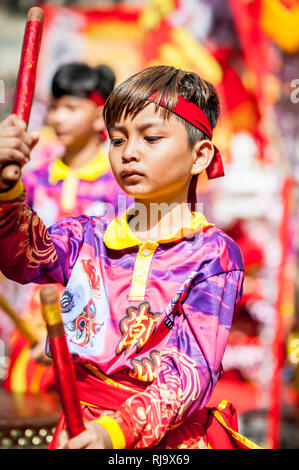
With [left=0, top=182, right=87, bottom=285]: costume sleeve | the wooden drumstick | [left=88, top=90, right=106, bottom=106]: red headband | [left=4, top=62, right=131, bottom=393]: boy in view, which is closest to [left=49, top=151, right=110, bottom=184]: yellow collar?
[left=4, top=62, right=131, bottom=393]: boy

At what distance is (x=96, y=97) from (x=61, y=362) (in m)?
2.05

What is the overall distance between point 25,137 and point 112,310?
0.40 m

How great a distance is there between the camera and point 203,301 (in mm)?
1159

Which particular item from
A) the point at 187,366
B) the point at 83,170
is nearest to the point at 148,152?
the point at 187,366

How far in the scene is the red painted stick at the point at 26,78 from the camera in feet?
3.23

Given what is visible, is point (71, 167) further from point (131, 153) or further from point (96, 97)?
point (131, 153)

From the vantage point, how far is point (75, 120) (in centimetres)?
276

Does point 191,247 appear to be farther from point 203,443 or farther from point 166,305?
point 203,443

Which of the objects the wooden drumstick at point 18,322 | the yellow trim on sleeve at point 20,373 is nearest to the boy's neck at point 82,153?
the wooden drumstick at point 18,322

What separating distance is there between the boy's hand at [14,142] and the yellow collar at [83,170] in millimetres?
1754

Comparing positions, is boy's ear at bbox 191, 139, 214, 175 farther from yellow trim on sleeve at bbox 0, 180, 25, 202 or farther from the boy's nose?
yellow trim on sleeve at bbox 0, 180, 25, 202

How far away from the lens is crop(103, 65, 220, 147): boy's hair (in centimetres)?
121

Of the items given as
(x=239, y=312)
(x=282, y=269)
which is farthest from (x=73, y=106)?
(x=239, y=312)

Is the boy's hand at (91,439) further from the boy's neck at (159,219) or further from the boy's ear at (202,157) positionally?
the boy's ear at (202,157)
